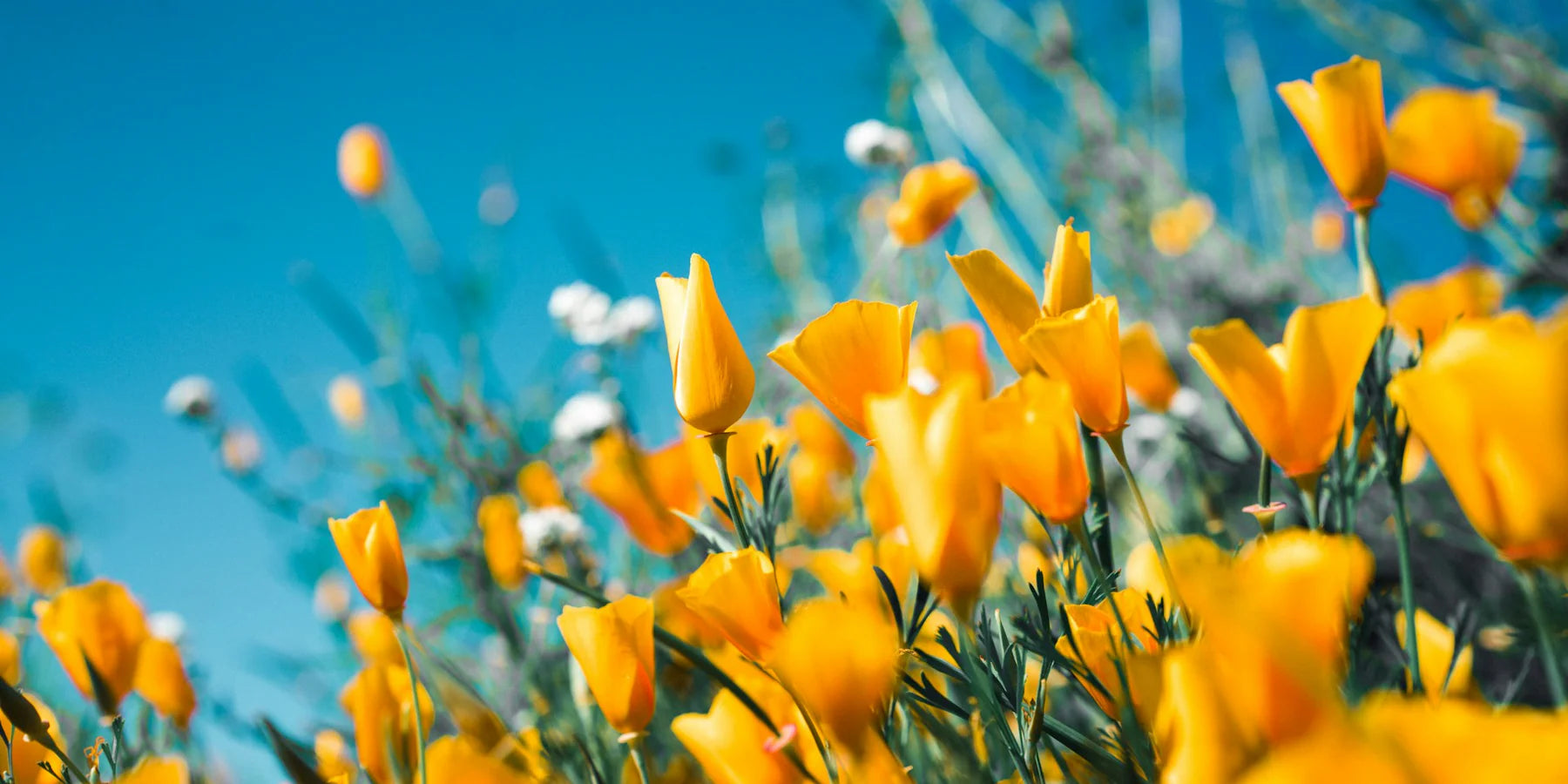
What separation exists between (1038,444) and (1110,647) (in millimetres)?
101

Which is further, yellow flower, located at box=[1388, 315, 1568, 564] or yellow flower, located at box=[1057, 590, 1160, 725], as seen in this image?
yellow flower, located at box=[1057, 590, 1160, 725]

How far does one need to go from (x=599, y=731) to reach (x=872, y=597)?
0.95 ft

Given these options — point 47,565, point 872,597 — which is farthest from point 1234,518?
point 47,565

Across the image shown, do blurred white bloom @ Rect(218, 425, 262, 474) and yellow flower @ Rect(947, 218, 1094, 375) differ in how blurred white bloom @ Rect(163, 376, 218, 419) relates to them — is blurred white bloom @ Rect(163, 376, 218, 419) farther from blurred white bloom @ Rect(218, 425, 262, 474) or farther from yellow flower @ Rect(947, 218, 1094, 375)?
yellow flower @ Rect(947, 218, 1094, 375)

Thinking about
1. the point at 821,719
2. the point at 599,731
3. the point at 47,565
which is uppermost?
the point at 47,565

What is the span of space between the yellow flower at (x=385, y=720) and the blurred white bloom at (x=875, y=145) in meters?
1.17

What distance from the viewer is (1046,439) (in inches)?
16.8

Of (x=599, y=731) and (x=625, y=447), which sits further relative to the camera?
(x=625, y=447)

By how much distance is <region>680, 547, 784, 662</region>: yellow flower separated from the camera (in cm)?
44

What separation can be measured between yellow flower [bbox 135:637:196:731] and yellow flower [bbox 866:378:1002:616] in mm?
724

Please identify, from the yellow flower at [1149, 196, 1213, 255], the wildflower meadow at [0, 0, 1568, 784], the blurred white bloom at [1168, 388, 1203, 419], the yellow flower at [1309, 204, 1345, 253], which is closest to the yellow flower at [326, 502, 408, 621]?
the wildflower meadow at [0, 0, 1568, 784]

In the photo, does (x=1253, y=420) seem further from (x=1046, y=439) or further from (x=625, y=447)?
(x=625, y=447)

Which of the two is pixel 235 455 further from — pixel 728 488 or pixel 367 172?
pixel 728 488

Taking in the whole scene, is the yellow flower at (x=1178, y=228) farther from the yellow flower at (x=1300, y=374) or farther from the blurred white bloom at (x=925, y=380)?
the yellow flower at (x=1300, y=374)
